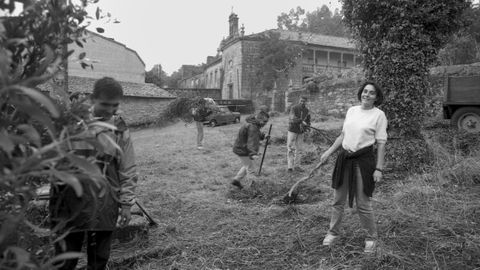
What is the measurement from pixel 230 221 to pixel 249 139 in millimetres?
2203

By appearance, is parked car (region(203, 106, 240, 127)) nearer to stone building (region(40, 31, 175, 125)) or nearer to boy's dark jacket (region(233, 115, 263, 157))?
stone building (region(40, 31, 175, 125))

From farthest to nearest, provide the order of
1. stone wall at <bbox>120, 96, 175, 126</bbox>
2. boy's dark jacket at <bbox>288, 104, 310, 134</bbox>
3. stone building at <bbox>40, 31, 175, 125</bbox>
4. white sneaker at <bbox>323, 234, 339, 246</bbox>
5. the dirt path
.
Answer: stone wall at <bbox>120, 96, 175, 126</bbox>
stone building at <bbox>40, 31, 175, 125</bbox>
boy's dark jacket at <bbox>288, 104, 310, 134</bbox>
white sneaker at <bbox>323, 234, 339, 246</bbox>
the dirt path

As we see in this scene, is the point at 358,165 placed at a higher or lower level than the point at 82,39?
lower

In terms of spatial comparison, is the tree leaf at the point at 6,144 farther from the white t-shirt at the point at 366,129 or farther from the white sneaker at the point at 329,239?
the white sneaker at the point at 329,239

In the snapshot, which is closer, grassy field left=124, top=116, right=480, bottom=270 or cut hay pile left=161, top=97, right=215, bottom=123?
grassy field left=124, top=116, right=480, bottom=270

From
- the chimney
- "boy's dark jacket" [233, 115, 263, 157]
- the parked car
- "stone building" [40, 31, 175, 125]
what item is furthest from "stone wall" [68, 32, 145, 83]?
"boy's dark jacket" [233, 115, 263, 157]

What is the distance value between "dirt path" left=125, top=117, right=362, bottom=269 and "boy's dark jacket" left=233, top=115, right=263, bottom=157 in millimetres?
646

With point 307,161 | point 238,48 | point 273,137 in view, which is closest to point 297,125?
point 307,161

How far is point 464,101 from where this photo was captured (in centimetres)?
1019

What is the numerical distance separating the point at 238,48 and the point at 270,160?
2828 centimetres

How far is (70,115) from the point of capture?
1.37 m

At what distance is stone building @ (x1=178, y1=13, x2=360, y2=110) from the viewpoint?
36.1 meters

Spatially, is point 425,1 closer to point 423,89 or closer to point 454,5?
point 454,5

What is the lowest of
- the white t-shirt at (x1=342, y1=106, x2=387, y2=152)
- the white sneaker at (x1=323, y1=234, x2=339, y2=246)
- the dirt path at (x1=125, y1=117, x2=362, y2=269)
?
the dirt path at (x1=125, y1=117, x2=362, y2=269)
